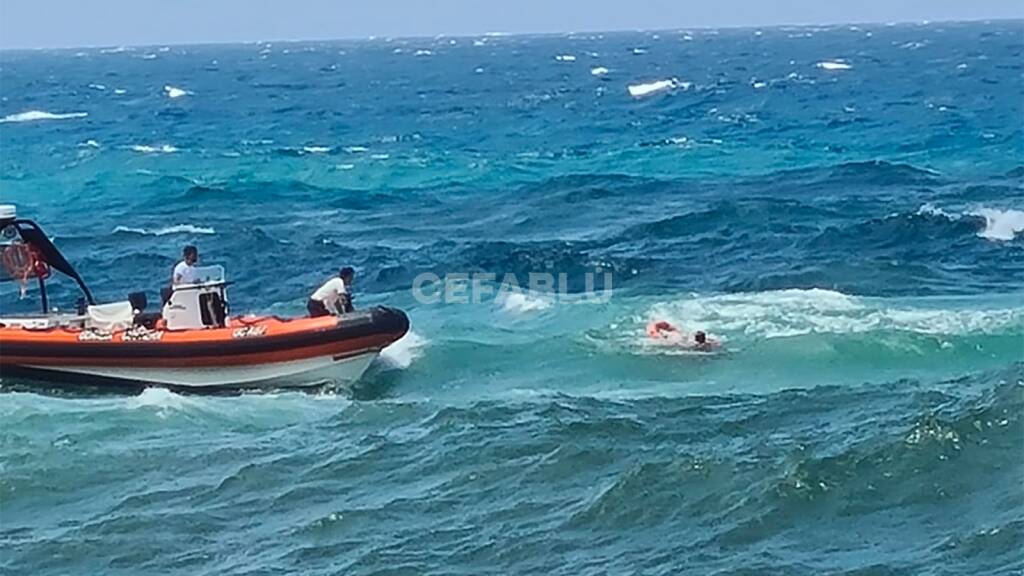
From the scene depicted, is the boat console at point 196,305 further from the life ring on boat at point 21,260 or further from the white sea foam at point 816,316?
the white sea foam at point 816,316

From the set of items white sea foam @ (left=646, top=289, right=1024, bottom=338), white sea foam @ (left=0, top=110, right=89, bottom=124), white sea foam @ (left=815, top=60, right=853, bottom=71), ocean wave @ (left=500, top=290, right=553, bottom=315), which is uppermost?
white sea foam @ (left=646, top=289, right=1024, bottom=338)

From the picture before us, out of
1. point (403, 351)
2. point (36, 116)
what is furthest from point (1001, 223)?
point (36, 116)

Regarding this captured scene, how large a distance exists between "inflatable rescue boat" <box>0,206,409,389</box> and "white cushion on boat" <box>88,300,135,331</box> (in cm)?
3

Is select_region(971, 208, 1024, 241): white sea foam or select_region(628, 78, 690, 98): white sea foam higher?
select_region(971, 208, 1024, 241): white sea foam

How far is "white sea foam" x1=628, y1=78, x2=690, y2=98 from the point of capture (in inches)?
2766

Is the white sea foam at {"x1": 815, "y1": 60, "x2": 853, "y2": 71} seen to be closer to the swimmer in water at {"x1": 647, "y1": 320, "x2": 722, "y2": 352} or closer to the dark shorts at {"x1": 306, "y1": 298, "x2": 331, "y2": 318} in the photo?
the swimmer in water at {"x1": 647, "y1": 320, "x2": 722, "y2": 352}

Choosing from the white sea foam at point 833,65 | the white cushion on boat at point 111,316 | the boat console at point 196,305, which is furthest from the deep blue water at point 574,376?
the white sea foam at point 833,65

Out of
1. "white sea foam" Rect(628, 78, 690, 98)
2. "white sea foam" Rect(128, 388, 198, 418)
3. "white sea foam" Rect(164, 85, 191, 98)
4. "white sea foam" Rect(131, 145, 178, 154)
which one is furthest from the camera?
"white sea foam" Rect(164, 85, 191, 98)

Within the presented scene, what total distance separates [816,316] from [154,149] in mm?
32479

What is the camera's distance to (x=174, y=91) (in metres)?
86.8

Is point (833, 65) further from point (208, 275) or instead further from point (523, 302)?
point (208, 275)

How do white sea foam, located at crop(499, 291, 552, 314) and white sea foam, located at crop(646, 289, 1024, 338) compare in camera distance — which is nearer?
white sea foam, located at crop(646, 289, 1024, 338)

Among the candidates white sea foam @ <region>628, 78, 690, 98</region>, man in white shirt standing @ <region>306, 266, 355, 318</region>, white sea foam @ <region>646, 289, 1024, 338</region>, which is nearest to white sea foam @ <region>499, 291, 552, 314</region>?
white sea foam @ <region>646, 289, 1024, 338</region>

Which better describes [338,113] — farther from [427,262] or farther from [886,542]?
[886,542]
